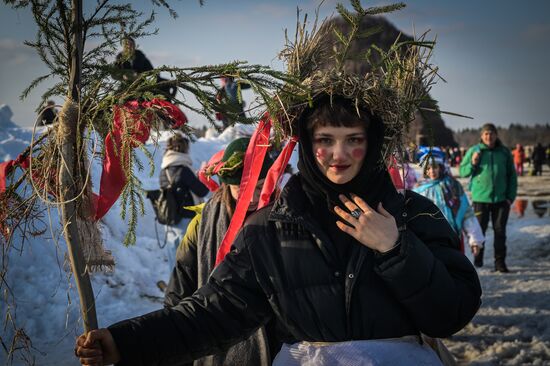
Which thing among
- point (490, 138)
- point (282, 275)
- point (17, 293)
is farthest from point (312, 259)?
point (490, 138)

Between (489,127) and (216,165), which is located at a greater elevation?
(489,127)

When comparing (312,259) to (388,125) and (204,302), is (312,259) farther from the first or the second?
(388,125)

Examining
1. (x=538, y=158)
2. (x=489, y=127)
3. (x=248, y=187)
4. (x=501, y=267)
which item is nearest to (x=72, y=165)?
(x=248, y=187)

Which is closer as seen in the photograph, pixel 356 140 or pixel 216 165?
pixel 356 140

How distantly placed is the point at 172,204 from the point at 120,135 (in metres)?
3.82

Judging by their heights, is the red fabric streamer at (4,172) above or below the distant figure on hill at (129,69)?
below

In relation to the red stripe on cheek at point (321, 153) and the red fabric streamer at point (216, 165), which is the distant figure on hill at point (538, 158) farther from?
the red stripe on cheek at point (321, 153)

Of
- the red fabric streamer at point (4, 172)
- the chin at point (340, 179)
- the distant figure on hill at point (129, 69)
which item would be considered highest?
the distant figure on hill at point (129, 69)

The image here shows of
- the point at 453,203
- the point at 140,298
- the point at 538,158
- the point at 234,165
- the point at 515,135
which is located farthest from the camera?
the point at 515,135

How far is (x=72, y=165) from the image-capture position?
5.24 feet

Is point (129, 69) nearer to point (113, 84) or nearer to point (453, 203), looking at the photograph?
point (113, 84)

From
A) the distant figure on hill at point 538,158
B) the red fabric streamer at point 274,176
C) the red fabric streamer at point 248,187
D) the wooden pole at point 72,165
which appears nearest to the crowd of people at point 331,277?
the wooden pole at point 72,165

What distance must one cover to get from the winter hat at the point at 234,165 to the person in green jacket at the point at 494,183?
194 inches

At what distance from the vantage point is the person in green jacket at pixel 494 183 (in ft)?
22.4
